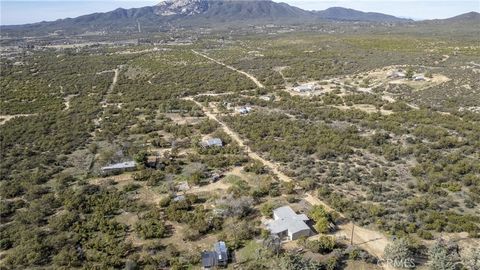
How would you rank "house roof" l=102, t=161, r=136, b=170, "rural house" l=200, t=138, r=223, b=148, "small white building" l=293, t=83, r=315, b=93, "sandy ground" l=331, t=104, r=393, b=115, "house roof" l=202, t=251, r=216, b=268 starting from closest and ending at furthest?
"house roof" l=202, t=251, r=216, b=268 < "house roof" l=102, t=161, r=136, b=170 < "rural house" l=200, t=138, r=223, b=148 < "sandy ground" l=331, t=104, r=393, b=115 < "small white building" l=293, t=83, r=315, b=93

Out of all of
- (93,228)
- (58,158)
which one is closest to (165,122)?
(58,158)

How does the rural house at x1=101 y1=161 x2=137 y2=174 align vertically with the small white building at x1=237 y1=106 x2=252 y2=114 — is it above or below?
below

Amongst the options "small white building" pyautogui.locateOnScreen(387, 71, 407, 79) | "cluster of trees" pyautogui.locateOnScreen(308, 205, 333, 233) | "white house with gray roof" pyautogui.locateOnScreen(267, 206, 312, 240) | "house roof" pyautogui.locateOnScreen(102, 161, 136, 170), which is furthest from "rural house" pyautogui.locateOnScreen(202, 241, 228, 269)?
"small white building" pyautogui.locateOnScreen(387, 71, 407, 79)

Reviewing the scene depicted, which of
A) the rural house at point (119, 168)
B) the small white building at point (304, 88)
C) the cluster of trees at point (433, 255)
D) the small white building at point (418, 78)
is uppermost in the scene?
the small white building at point (418, 78)

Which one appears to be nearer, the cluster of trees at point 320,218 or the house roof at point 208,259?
the house roof at point 208,259

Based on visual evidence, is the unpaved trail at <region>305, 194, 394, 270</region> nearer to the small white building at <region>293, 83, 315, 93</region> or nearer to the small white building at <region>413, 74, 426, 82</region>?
the small white building at <region>293, 83, 315, 93</region>

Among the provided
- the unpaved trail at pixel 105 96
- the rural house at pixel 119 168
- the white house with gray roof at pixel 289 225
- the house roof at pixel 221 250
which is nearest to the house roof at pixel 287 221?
the white house with gray roof at pixel 289 225

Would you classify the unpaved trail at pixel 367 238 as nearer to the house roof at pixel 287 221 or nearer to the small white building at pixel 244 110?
the house roof at pixel 287 221
